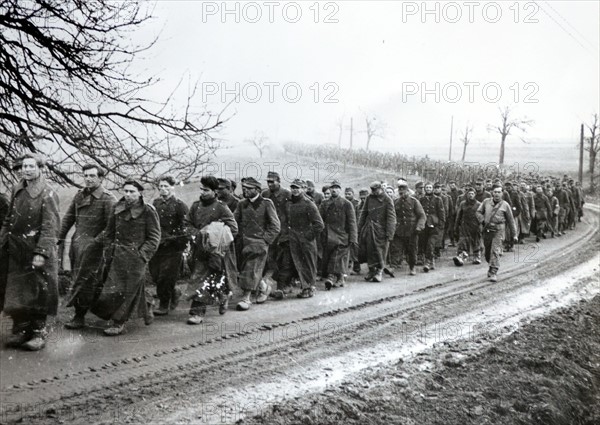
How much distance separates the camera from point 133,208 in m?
→ 7.14

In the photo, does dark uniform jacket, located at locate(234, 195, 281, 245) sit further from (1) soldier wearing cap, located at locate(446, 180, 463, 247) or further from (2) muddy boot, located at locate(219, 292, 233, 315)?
(1) soldier wearing cap, located at locate(446, 180, 463, 247)

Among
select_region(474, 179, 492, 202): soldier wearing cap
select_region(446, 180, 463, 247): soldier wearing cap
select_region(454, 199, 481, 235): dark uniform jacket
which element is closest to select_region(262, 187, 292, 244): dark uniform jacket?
select_region(454, 199, 481, 235): dark uniform jacket

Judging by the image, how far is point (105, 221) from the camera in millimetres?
7242

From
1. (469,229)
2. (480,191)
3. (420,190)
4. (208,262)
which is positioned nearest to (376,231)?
(420,190)

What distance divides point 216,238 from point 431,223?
289 inches

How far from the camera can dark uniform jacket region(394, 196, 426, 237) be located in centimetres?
1252

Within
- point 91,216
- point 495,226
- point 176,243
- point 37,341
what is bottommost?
point 37,341

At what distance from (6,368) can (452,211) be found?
1366cm

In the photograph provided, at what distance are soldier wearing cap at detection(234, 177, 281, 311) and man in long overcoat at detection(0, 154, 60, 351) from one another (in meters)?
2.99

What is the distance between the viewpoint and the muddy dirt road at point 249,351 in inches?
187

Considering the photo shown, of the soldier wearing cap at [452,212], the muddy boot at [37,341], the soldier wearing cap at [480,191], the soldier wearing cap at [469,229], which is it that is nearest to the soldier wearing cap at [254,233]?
the muddy boot at [37,341]

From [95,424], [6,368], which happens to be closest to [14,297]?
[6,368]

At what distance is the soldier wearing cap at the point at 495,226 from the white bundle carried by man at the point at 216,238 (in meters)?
5.97

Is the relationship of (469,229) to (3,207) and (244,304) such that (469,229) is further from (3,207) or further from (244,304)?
(3,207)
